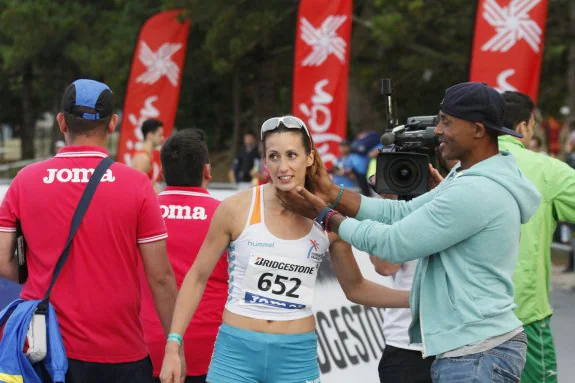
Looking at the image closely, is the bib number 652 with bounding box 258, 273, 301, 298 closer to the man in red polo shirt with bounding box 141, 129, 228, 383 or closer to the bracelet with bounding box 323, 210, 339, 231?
the bracelet with bounding box 323, 210, 339, 231

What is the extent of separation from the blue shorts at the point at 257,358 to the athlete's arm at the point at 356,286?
41 cm

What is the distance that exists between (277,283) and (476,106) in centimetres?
115

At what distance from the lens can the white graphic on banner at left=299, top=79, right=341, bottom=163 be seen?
17.3 metres

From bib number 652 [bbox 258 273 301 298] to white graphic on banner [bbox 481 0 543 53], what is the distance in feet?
32.8

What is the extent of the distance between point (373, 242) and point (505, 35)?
10.6 metres

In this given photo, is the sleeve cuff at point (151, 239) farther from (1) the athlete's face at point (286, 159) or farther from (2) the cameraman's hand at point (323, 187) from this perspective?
(2) the cameraman's hand at point (323, 187)

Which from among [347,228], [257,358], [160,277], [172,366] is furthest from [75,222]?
[347,228]

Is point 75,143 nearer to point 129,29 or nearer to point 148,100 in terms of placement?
point 148,100

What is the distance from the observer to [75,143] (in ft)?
15.5

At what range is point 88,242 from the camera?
14.9 feet

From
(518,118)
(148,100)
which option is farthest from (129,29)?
(518,118)

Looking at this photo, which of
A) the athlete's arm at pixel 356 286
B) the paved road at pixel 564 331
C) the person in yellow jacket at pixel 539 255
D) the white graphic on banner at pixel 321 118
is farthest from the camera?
the white graphic on banner at pixel 321 118

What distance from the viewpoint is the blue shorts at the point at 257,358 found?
4.71 m

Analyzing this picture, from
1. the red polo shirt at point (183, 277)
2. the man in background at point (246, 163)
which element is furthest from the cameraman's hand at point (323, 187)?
the man in background at point (246, 163)
